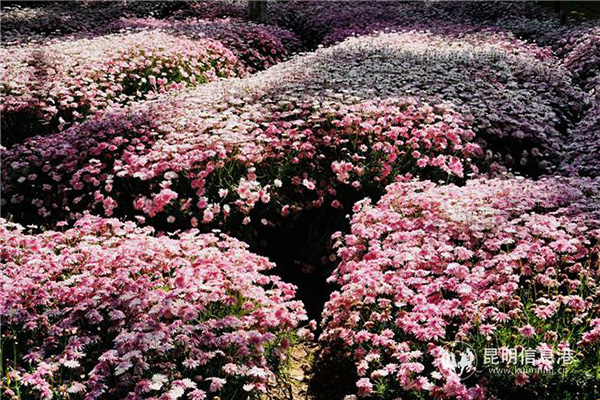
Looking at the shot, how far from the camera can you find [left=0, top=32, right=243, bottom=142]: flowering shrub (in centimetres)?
900

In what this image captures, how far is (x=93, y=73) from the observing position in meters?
9.82

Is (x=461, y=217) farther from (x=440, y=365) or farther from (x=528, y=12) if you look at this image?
(x=528, y=12)

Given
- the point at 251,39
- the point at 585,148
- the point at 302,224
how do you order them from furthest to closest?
the point at 251,39, the point at 585,148, the point at 302,224

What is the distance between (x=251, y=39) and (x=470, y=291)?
1158cm

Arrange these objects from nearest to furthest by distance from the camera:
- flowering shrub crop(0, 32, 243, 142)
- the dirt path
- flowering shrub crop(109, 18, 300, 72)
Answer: the dirt path, flowering shrub crop(0, 32, 243, 142), flowering shrub crop(109, 18, 300, 72)

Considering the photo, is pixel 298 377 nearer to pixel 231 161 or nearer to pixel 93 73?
pixel 231 161

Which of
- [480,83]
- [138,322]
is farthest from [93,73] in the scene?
[138,322]

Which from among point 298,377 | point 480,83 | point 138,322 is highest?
point 480,83

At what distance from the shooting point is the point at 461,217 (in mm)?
4973

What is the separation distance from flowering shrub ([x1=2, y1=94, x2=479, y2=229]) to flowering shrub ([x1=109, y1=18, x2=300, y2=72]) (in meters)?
6.27

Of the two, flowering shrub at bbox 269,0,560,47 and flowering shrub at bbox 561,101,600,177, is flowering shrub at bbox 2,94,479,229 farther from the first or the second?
flowering shrub at bbox 269,0,560,47

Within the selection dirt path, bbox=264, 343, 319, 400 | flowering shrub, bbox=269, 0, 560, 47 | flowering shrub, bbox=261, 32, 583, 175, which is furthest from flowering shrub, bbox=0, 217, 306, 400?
flowering shrub, bbox=269, 0, 560, 47

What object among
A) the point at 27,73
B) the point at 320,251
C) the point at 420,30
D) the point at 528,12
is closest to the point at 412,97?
the point at 320,251

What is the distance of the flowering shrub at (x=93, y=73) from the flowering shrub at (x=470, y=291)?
5571mm
